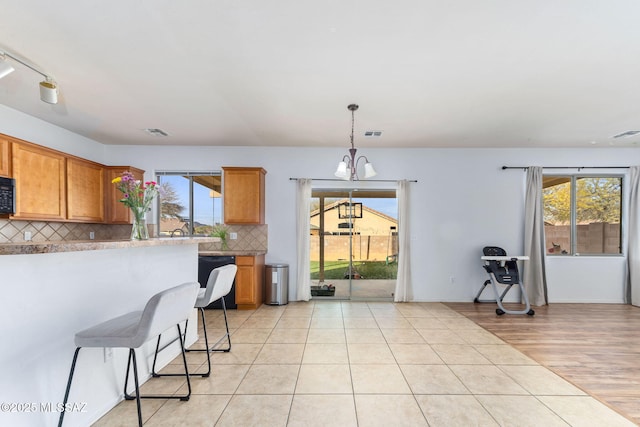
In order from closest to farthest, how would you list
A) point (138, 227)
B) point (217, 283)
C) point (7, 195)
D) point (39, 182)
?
point (138, 227), point (217, 283), point (7, 195), point (39, 182)

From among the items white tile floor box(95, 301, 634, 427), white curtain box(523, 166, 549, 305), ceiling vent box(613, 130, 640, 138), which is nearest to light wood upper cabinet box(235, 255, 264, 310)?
white tile floor box(95, 301, 634, 427)

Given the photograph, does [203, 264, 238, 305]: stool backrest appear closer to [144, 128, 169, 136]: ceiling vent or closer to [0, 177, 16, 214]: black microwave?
[0, 177, 16, 214]: black microwave

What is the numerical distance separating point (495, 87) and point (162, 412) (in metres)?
4.07

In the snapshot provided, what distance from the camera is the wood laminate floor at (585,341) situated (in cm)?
256

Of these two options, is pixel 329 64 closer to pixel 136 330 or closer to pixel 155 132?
pixel 136 330

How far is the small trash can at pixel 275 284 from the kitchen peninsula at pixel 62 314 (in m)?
2.64

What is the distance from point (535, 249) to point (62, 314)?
20.4 feet

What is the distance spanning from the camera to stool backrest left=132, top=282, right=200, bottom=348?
5.62ft

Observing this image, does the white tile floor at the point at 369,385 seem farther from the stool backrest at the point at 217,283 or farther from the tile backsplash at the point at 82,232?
the tile backsplash at the point at 82,232

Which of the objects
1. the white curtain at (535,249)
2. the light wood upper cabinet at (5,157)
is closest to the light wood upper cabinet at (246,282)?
the light wood upper cabinet at (5,157)

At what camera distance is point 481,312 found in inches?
191

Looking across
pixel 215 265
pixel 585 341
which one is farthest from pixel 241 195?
pixel 585 341

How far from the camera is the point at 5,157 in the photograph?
3428 millimetres

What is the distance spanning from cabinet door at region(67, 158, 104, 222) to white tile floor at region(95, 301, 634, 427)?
2709 millimetres
